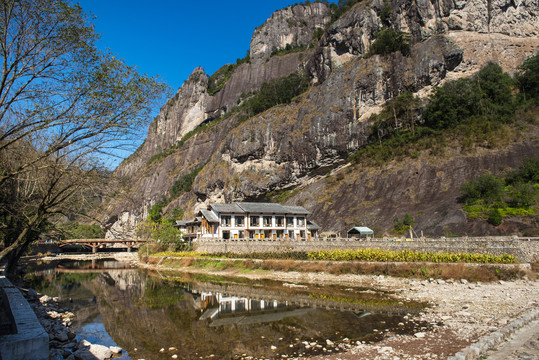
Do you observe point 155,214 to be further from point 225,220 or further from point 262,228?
point 262,228

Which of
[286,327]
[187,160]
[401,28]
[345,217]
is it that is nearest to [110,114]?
[286,327]

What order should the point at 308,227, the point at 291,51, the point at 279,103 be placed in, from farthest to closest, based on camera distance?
the point at 291,51
the point at 279,103
the point at 308,227

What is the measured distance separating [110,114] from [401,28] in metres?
75.1

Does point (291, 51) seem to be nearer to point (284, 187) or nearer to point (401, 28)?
point (401, 28)

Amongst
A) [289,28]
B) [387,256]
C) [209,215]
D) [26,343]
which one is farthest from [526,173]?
[289,28]

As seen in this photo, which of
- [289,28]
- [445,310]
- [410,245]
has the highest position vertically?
[289,28]

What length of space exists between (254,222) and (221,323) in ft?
118

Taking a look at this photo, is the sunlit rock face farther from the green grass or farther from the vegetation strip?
the vegetation strip

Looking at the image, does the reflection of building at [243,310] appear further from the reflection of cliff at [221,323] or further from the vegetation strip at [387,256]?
the vegetation strip at [387,256]

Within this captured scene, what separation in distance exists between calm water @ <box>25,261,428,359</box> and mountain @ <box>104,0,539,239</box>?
15.2m

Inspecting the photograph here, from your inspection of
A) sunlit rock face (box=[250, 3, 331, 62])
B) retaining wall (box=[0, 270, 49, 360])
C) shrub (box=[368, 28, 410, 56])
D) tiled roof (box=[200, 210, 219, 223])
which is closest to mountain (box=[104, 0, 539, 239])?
shrub (box=[368, 28, 410, 56])

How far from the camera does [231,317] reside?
18.9 metres

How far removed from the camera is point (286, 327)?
16.1 m

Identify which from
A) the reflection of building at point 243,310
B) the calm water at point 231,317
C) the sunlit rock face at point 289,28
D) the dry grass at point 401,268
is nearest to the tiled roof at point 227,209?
the dry grass at point 401,268
